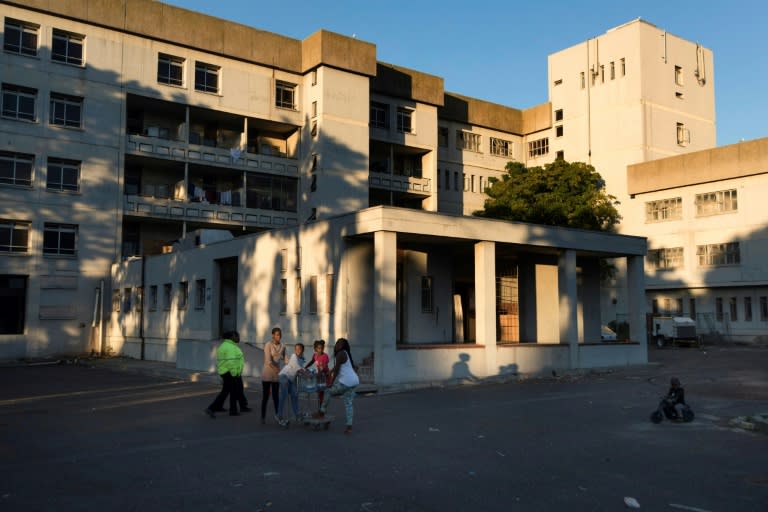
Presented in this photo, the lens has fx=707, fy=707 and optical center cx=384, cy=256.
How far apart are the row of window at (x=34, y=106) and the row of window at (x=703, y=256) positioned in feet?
130

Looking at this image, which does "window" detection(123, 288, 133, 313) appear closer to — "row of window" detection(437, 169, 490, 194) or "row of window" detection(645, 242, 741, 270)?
"row of window" detection(437, 169, 490, 194)

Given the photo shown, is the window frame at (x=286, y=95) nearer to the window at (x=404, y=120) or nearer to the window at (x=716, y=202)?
the window at (x=404, y=120)

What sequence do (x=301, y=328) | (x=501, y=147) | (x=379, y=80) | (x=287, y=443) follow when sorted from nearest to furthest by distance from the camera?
(x=287, y=443)
(x=301, y=328)
(x=379, y=80)
(x=501, y=147)

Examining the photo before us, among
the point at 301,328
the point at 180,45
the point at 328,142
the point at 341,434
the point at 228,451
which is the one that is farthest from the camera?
the point at 328,142

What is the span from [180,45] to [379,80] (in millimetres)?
14081

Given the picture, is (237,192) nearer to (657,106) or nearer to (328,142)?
(328,142)

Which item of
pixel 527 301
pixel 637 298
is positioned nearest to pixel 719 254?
pixel 637 298

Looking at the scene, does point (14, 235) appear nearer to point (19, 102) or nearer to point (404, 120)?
point (19, 102)

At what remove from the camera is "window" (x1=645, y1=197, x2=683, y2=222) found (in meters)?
50.6

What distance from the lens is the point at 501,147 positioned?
61000mm

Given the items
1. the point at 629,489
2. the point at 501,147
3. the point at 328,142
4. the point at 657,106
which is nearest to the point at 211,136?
the point at 328,142

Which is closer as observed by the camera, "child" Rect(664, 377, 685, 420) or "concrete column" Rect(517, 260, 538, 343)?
"child" Rect(664, 377, 685, 420)

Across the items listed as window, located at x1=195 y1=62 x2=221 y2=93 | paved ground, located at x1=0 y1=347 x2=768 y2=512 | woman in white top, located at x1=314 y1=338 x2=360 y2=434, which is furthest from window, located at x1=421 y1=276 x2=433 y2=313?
window, located at x1=195 y1=62 x2=221 y2=93

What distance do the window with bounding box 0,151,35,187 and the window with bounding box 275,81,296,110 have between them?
15689 millimetres
